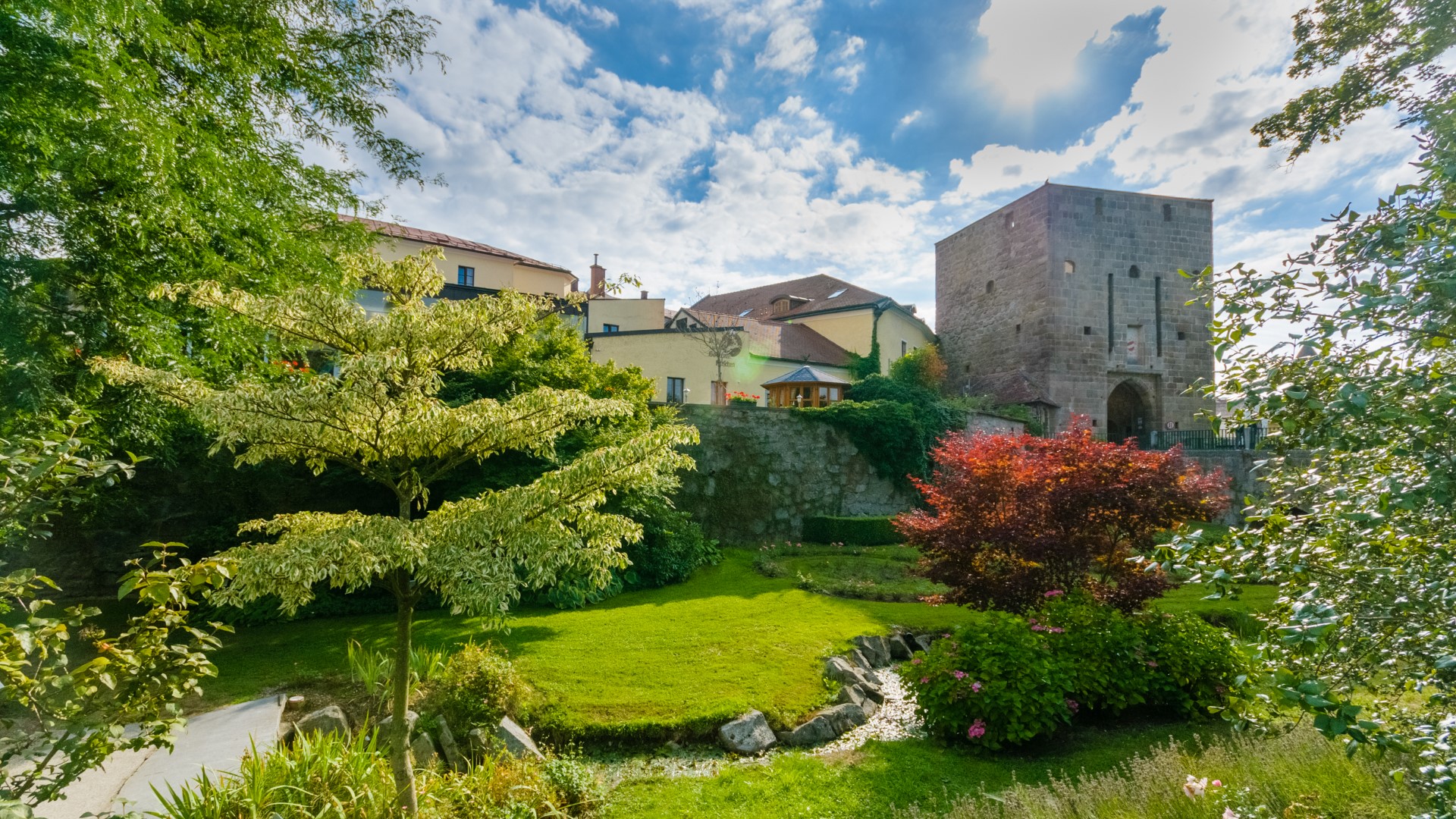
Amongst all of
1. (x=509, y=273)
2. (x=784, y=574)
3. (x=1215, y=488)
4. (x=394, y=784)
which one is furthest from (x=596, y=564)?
(x=509, y=273)

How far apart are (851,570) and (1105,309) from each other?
814 inches

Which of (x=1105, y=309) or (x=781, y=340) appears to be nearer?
(x=1105, y=309)

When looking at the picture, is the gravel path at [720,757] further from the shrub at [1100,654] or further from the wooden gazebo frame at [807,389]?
the wooden gazebo frame at [807,389]

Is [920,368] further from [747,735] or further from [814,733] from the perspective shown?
[747,735]

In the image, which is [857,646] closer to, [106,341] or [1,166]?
[106,341]

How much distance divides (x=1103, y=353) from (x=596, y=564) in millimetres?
28203

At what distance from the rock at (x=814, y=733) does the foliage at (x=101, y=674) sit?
184 inches

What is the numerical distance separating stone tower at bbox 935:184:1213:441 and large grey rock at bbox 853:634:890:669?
2035cm

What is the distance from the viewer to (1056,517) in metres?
7.84

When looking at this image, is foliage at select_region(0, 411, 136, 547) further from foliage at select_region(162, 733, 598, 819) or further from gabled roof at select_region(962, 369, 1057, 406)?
gabled roof at select_region(962, 369, 1057, 406)

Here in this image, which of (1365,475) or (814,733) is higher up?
(1365,475)

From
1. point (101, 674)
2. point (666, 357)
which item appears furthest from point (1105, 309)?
point (101, 674)

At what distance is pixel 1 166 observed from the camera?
5391 millimetres

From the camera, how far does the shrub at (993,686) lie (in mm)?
5625
